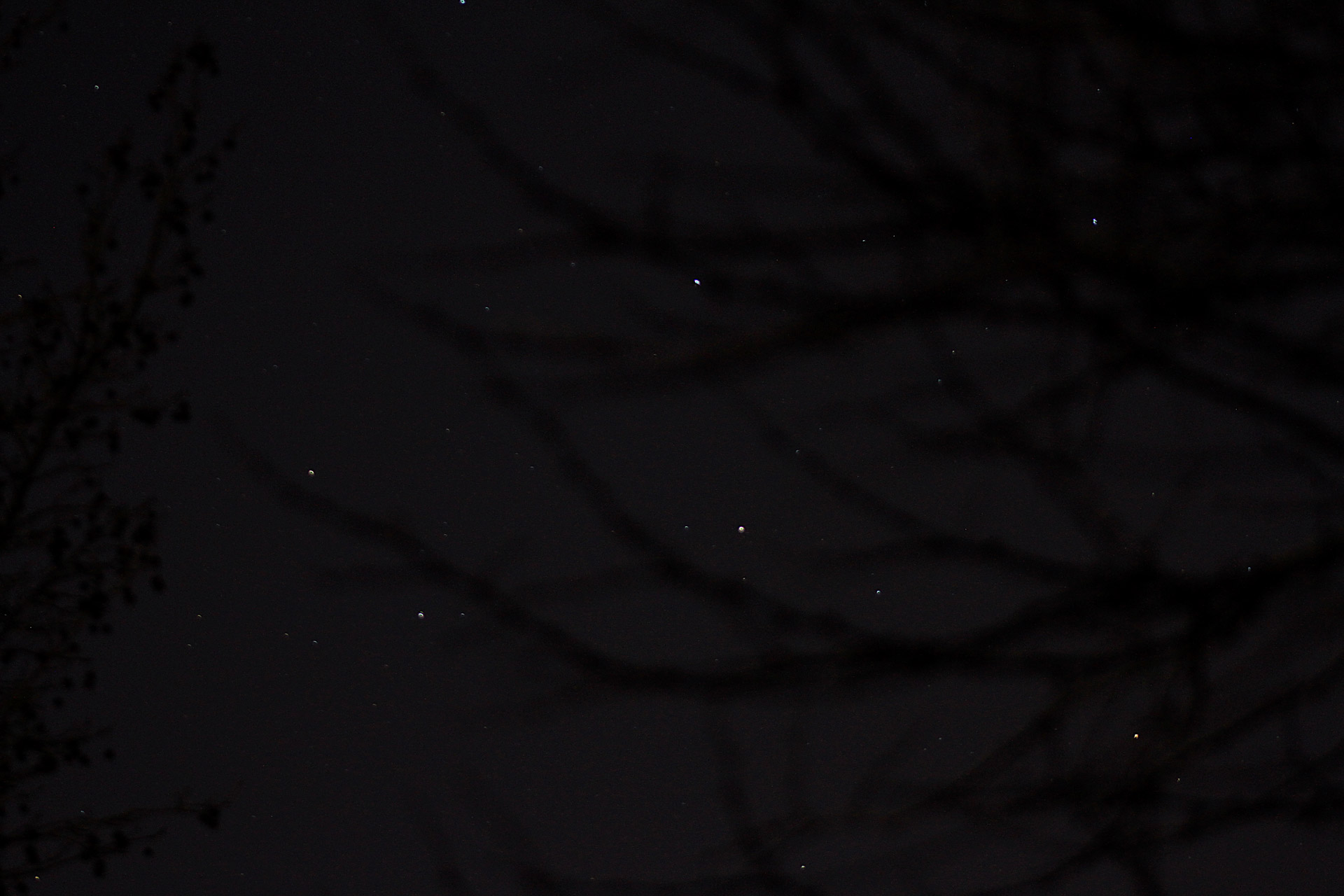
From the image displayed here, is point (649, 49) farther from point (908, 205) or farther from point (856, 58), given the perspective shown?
point (908, 205)

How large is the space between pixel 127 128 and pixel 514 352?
2.48m

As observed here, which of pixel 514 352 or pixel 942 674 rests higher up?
pixel 514 352

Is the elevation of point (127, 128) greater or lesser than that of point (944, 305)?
greater

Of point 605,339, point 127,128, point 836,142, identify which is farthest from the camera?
point 127,128

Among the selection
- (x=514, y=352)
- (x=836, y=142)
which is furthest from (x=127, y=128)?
(x=836, y=142)

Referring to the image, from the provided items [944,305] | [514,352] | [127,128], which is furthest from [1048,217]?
[127,128]

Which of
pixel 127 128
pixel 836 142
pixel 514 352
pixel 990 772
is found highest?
pixel 127 128

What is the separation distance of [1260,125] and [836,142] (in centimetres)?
57

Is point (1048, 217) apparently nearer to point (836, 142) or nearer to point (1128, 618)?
point (836, 142)

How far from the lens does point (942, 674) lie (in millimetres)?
1251

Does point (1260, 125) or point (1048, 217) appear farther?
point (1260, 125)

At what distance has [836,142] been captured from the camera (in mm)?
1088

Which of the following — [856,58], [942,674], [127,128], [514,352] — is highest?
[127,128]

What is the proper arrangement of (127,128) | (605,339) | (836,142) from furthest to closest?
(127,128) → (605,339) → (836,142)
